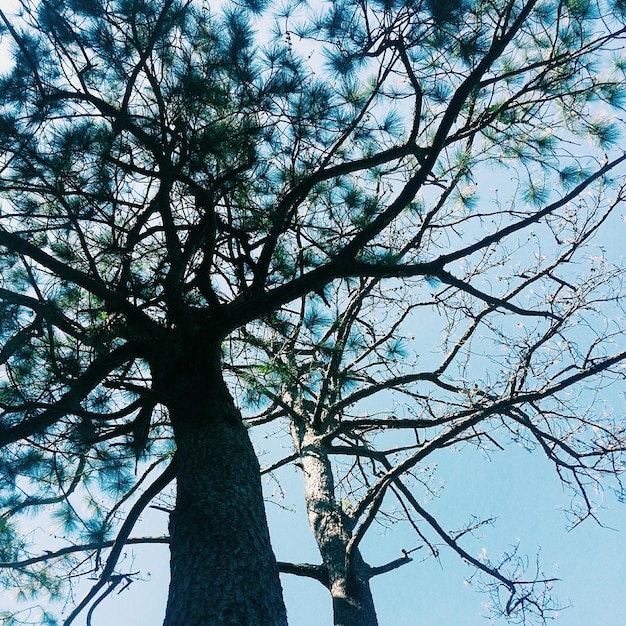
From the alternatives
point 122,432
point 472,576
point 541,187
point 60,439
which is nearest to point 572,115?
point 541,187

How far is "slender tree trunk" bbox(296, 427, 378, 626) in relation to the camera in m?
3.42

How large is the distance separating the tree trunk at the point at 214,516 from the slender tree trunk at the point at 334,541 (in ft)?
4.39

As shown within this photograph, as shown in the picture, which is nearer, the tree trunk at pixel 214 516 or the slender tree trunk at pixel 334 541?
the tree trunk at pixel 214 516

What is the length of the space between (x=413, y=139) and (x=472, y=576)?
9.35ft

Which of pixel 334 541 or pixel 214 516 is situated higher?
pixel 334 541

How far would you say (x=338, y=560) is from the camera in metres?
3.71

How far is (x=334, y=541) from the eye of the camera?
3873 mm

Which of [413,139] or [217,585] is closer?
[217,585]

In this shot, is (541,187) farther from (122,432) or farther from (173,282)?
(122,432)

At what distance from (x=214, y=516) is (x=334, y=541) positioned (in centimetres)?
185

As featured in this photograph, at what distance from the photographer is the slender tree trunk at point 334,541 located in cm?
342

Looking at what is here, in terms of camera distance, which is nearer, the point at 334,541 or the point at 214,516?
the point at 214,516

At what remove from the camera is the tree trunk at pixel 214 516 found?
1963mm

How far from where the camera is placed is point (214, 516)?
2260 millimetres
